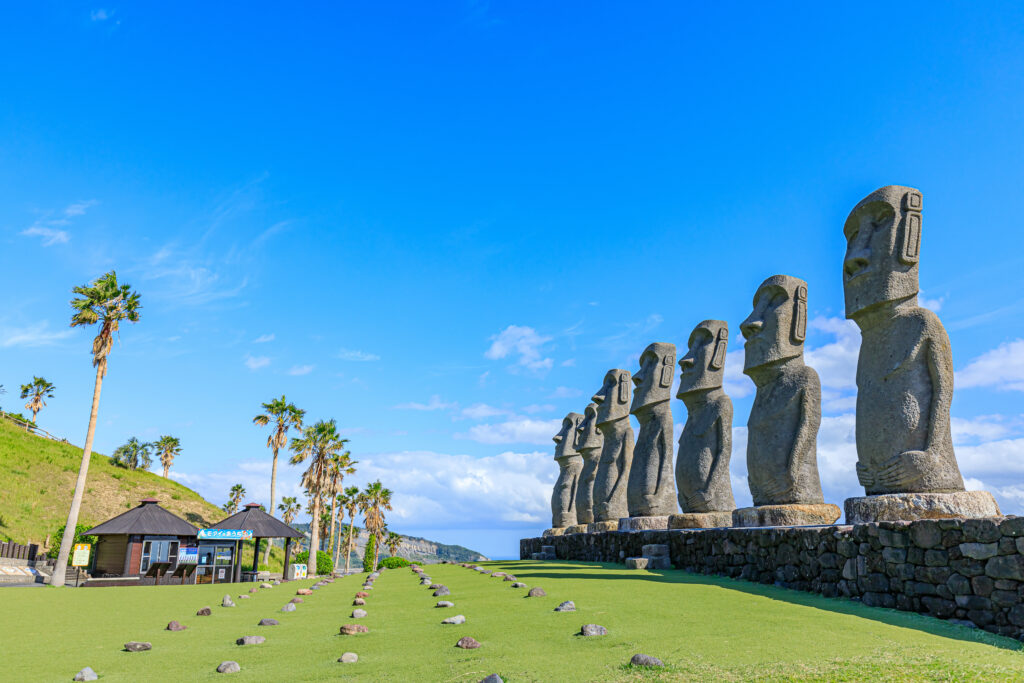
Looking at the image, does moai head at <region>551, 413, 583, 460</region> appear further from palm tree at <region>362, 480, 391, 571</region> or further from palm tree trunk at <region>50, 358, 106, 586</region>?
palm tree at <region>362, 480, 391, 571</region>

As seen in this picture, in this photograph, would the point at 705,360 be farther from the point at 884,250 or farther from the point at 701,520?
the point at 884,250

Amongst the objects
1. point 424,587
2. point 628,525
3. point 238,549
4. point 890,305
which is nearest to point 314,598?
point 424,587

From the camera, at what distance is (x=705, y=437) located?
13273 millimetres

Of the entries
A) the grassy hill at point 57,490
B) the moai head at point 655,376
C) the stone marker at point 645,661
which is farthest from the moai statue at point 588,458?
the grassy hill at point 57,490

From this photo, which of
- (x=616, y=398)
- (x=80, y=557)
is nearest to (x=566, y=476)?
(x=616, y=398)

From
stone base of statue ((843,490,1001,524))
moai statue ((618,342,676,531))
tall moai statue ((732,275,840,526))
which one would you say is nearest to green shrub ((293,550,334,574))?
moai statue ((618,342,676,531))

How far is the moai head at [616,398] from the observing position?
62.4 feet

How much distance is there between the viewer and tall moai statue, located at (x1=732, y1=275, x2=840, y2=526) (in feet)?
33.9

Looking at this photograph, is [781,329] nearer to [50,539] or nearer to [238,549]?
[238,549]

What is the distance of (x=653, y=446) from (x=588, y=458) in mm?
7009

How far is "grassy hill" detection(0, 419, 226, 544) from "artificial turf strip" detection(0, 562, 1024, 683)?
3705 cm

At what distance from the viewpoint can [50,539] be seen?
125ft

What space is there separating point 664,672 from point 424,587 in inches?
332

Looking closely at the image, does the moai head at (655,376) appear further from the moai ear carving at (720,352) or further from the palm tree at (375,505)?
the palm tree at (375,505)
